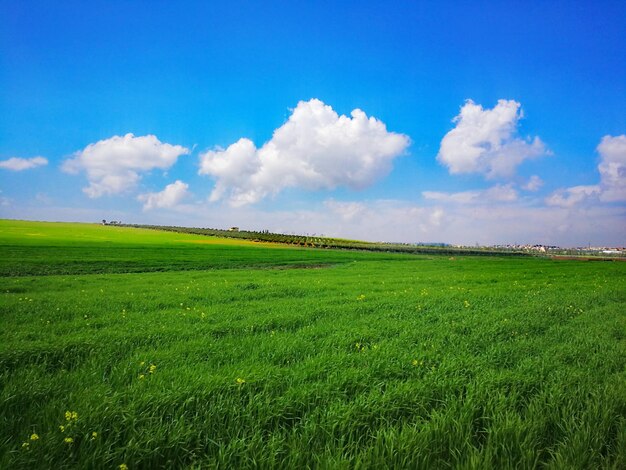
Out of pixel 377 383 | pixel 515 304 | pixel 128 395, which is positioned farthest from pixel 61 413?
pixel 515 304

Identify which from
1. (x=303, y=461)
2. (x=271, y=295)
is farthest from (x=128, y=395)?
(x=271, y=295)

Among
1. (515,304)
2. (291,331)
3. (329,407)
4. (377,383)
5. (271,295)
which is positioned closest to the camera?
(329,407)

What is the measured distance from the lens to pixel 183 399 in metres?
4.35

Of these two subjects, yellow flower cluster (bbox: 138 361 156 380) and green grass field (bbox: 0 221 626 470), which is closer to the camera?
green grass field (bbox: 0 221 626 470)

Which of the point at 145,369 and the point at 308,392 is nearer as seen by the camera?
the point at 308,392

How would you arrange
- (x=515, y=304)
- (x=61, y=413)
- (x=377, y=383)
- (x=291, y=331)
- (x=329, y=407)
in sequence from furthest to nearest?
(x=515, y=304), (x=291, y=331), (x=377, y=383), (x=329, y=407), (x=61, y=413)

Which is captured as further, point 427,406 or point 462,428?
point 427,406

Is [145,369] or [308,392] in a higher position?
[308,392]

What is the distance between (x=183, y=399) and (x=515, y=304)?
39.3 feet

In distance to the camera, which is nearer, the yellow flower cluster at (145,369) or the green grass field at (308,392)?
the green grass field at (308,392)

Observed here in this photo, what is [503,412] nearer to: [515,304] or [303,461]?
[303,461]

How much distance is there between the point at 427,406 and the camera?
4.53 metres

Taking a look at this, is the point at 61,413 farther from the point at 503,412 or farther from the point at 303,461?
the point at 503,412

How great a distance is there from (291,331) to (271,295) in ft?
19.7
